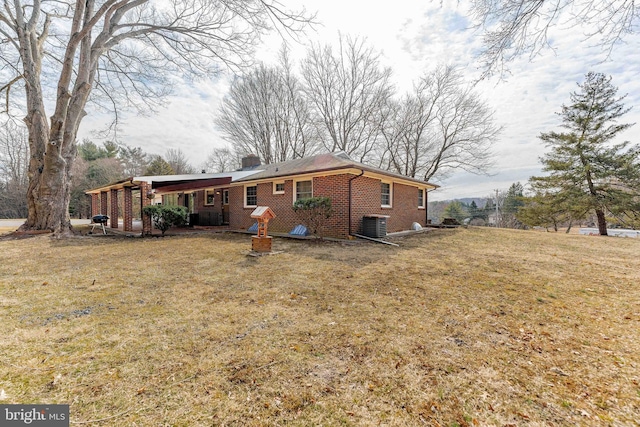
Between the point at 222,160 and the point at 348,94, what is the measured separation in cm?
1674

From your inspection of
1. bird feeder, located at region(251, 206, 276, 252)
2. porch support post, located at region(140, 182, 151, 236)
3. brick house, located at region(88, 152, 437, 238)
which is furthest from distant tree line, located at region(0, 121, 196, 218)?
bird feeder, located at region(251, 206, 276, 252)

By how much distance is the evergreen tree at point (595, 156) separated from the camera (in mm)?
14367

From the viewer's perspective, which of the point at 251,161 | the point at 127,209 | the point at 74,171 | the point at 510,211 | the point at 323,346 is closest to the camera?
the point at 323,346

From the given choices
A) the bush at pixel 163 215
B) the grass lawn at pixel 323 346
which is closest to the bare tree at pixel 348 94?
the bush at pixel 163 215

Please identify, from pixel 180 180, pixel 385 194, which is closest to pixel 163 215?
pixel 180 180

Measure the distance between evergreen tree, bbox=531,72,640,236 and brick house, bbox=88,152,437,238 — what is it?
9.24 m

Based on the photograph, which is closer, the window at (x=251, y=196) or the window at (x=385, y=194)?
the window at (x=385, y=194)

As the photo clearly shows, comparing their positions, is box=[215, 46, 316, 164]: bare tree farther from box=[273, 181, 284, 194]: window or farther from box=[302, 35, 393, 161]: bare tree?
box=[273, 181, 284, 194]: window

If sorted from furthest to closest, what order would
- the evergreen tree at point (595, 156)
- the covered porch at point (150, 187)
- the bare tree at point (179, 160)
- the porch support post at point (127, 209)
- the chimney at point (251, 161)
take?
1. the bare tree at point (179, 160)
2. the chimney at point (251, 161)
3. the evergreen tree at point (595, 156)
4. the porch support post at point (127, 209)
5. the covered porch at point (150, 187)

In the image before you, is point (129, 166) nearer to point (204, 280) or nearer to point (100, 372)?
point (204, 280)

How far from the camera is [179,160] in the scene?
36.7m

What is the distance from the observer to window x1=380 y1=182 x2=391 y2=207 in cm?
1137

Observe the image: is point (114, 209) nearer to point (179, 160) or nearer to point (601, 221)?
point (179, 160)

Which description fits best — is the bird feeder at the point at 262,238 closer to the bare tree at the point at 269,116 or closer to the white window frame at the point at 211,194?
the white window frame at the point at 211,194
